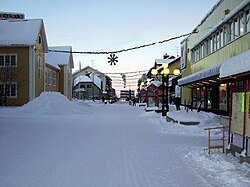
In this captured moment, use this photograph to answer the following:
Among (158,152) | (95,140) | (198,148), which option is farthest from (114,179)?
(95,140)

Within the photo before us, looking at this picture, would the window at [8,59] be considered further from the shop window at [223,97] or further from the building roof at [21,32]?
the shop window at [223,97]

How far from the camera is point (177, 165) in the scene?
7.37m

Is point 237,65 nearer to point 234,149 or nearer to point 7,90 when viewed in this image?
point 234,149

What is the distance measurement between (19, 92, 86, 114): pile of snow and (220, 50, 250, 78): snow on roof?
20.9m

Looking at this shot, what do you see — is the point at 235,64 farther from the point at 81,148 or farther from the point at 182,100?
the point at 182,100

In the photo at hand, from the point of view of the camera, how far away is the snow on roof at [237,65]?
6600 millimetres

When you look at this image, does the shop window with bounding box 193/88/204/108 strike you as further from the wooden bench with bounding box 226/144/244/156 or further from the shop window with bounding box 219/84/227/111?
the wooden bench with bounding box 226/144/244/156

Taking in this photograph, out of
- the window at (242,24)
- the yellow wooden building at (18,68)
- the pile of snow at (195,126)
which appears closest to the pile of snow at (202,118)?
the pile of snow at (195,126)

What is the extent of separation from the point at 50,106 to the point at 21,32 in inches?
558

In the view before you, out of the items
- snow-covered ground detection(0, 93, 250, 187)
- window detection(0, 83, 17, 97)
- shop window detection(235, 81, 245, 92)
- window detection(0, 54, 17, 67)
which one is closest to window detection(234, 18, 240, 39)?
shop window detection(235, 81, 245, 92)

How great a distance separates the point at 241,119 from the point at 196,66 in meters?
17.5

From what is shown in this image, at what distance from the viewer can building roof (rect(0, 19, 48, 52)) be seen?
35.8 metres

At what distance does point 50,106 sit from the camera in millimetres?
28062

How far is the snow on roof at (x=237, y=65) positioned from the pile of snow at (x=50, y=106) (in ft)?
68.6
